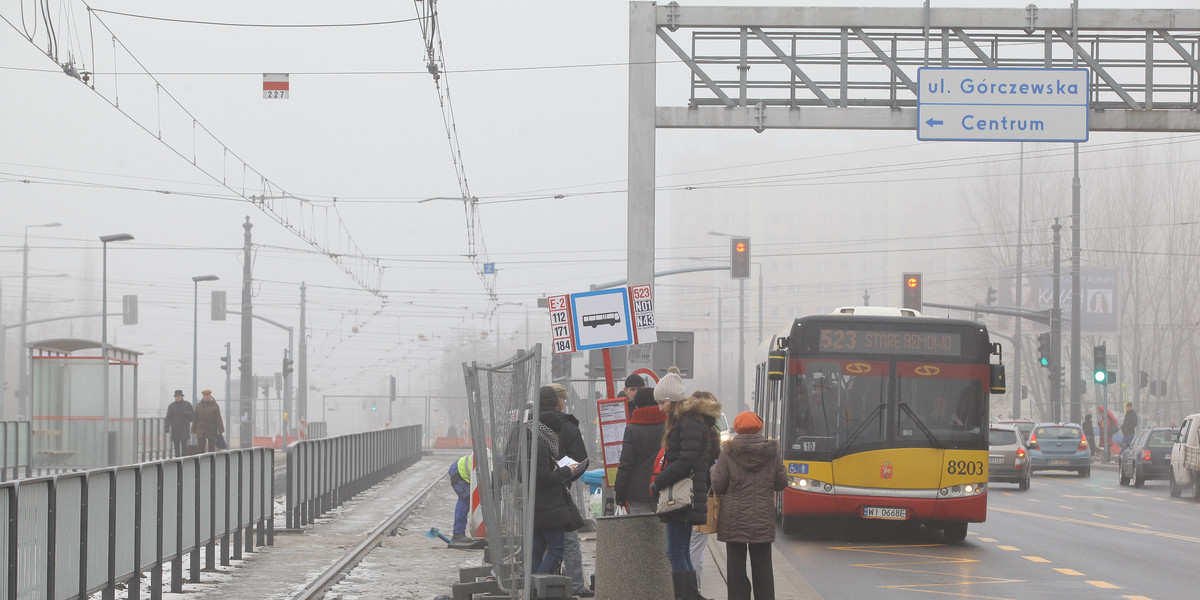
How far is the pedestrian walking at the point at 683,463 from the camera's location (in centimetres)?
1072

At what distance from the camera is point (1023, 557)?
52.9 ft

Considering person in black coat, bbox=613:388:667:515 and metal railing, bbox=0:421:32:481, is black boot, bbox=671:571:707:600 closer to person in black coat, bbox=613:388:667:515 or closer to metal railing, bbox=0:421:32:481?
person in black coat, bbox=613:388:667:515

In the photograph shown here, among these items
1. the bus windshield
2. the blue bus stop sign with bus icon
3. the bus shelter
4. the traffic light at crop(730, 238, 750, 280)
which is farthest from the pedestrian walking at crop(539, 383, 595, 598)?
the traffic light at crop(730, 238, 750, 280)

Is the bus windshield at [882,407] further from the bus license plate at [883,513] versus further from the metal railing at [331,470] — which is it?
the metal railing at [331,470]

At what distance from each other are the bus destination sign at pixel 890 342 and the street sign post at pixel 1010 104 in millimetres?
4262

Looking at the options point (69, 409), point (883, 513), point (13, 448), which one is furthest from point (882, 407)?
point (13, 448)

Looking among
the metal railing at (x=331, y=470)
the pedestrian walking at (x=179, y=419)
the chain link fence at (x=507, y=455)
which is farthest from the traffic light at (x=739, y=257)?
the chain link fence at (x=507, y=455)

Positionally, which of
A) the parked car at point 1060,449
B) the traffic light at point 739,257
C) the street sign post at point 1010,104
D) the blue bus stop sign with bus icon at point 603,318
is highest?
the street sign post at point 1010,104

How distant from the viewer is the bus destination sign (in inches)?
715

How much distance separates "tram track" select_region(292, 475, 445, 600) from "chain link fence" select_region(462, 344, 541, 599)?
85.0 inches

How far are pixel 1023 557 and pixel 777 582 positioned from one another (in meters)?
4.52

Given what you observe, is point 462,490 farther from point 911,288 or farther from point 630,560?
point 911,288

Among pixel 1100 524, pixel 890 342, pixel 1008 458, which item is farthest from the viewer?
pixel 1008 458

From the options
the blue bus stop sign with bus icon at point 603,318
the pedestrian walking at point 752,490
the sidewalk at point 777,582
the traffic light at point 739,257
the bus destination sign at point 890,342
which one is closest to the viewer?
the pedestrian walking at point 752,490
